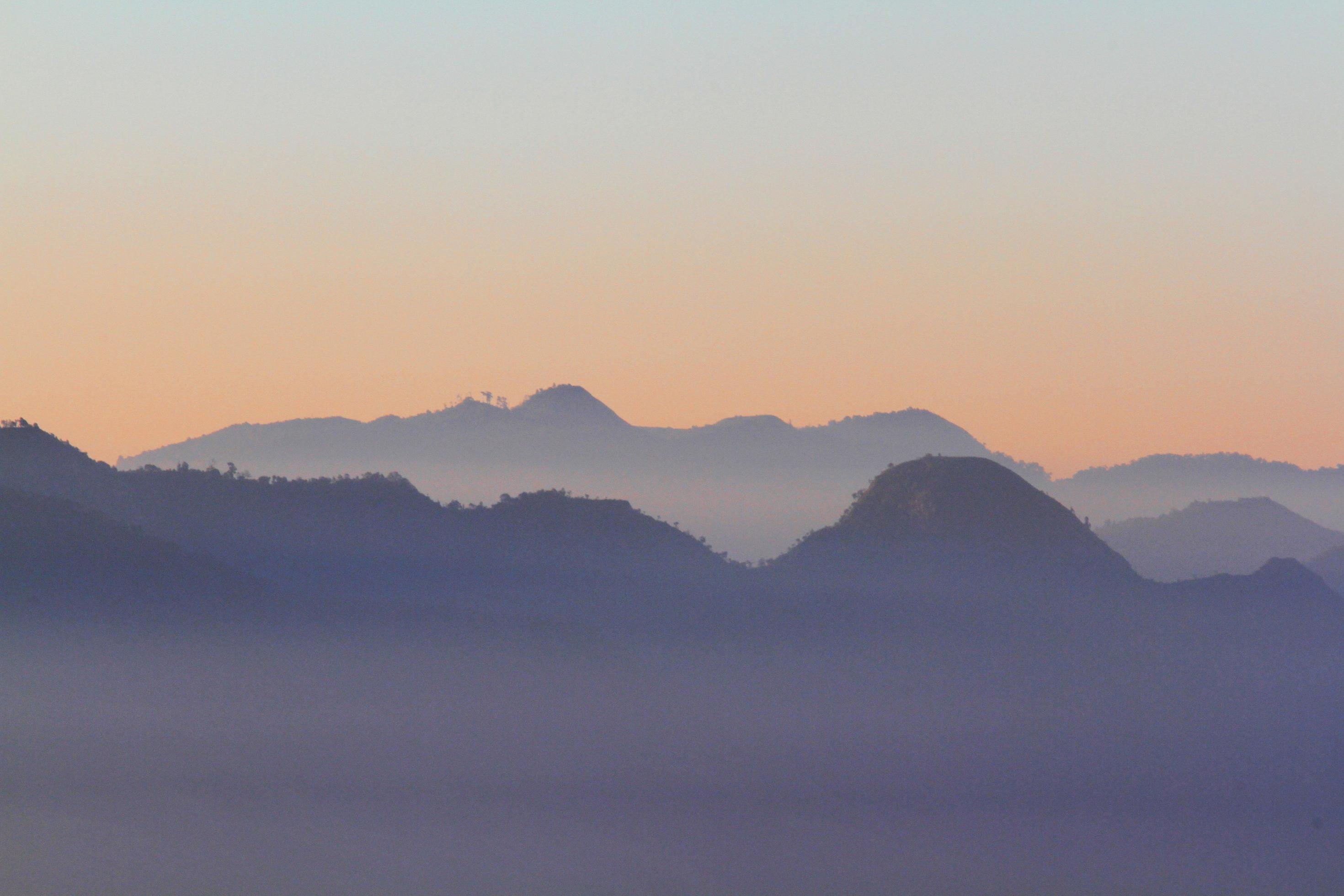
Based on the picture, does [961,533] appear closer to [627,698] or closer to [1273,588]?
[1273,588]

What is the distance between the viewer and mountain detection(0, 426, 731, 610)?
180ft

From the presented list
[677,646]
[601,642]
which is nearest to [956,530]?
[677,646]

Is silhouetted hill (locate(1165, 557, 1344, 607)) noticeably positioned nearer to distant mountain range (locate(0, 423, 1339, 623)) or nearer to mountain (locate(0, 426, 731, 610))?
distant mountain range (locate(0, 423, 1339, 623))

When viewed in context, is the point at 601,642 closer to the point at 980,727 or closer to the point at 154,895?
the point at 980,727

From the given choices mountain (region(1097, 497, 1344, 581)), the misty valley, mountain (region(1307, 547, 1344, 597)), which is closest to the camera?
the misty valley

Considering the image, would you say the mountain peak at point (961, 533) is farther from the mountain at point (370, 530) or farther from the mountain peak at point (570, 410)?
the mountain peak at point (570, 410)

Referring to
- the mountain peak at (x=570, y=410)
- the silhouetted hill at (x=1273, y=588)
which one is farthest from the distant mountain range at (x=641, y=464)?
the silhouetted hill at (x=1273, y=588)

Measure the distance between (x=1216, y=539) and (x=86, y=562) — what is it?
105m

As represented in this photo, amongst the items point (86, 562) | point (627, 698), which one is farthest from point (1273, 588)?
point (86, 562)

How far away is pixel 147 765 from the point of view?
39562mm


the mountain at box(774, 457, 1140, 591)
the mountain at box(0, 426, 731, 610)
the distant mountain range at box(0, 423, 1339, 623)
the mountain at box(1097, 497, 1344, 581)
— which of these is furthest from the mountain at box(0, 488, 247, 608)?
the mountain at box(1097, 497, 1344, 581)

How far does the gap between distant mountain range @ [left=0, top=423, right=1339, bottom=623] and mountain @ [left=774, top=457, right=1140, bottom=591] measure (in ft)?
0.29

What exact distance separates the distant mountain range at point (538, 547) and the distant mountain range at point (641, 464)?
74.5 metres

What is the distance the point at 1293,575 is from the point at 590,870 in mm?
45420
